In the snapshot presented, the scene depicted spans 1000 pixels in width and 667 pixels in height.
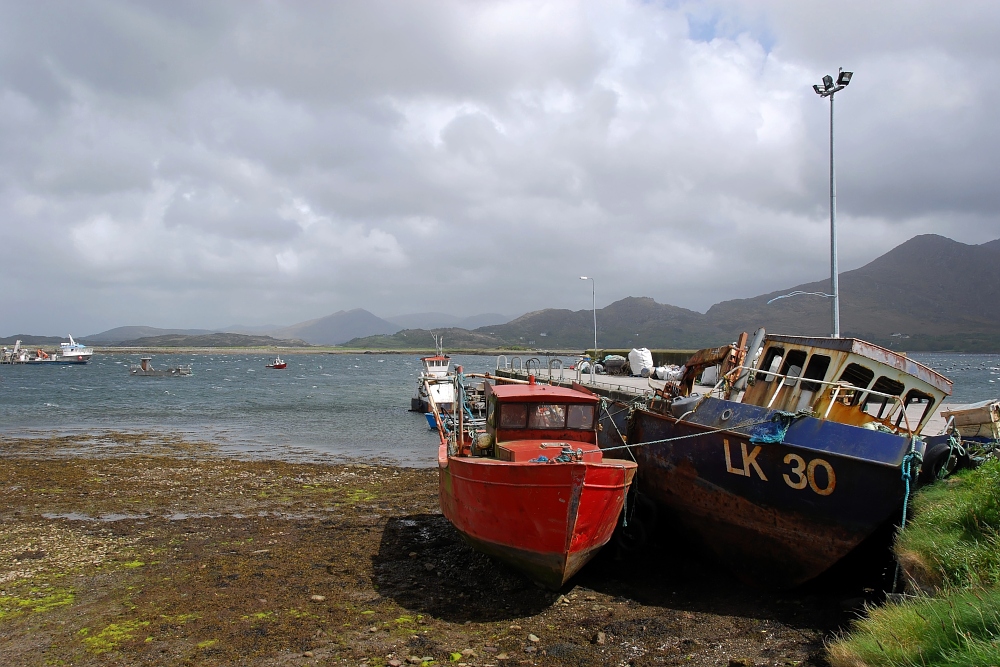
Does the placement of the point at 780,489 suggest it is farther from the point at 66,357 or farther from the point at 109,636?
the point at 66,357

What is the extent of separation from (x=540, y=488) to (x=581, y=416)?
296cm

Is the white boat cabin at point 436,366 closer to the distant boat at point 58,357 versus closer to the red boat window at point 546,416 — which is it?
the red boat window at point 546,416

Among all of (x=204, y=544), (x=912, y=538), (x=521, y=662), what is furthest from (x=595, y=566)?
(x=204, y=544)

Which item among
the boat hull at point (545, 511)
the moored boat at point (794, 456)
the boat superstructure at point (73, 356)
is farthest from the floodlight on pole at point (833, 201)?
the boat superstructure at point (73, 356)

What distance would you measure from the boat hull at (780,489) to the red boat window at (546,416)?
7.43ft

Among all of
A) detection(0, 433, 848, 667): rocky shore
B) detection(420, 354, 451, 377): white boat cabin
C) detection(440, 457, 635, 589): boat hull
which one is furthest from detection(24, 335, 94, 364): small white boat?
detection(440, 457, 635, 589): boat hull

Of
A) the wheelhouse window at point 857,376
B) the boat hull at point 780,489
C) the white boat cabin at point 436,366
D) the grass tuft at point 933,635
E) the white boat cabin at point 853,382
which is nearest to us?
the grass tuft at point 933,635

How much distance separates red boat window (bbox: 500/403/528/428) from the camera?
12078 millimetres

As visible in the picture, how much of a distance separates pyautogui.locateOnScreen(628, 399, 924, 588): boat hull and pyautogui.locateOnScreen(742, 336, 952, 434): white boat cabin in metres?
1.03

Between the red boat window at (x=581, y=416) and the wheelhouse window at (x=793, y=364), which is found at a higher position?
the wheelhouse window at (x=793, y=364)

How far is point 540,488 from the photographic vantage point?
9.58m

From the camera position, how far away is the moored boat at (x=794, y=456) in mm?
9500

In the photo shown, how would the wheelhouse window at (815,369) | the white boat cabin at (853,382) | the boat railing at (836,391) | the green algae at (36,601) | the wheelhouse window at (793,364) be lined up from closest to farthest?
the green algae at (36,601) < the boat railing at (836,391) < the white boat cabin at (853,382) < the wheelhouse window at (815,369) < the wheelhouse window at (793,364)

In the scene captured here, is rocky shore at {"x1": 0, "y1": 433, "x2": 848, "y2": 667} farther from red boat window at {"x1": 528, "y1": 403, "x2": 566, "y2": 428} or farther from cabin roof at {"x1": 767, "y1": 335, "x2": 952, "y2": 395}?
cabin roof at {"x1": 767, "y1": 335, "x2": 952, "y2": 395}
